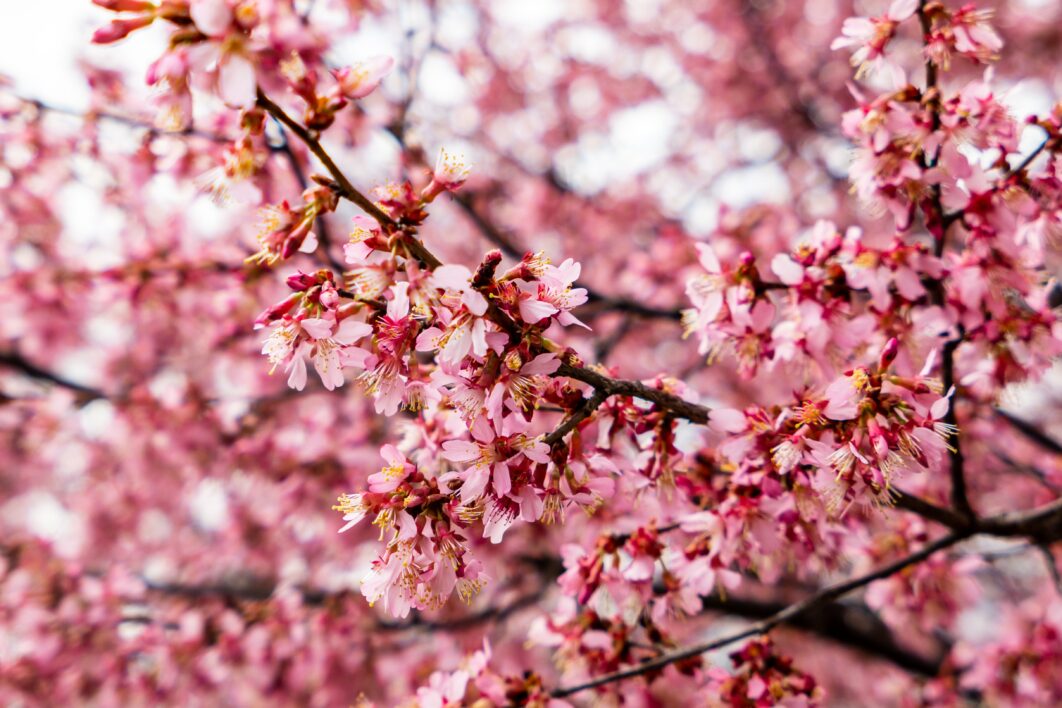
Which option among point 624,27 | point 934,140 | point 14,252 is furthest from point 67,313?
point 624,27

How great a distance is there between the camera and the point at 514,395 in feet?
4.41

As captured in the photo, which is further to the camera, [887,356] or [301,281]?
[887,356]

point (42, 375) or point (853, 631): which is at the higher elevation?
point (853, 631)

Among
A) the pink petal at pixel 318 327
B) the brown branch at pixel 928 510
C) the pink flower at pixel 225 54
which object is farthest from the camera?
the brown branch at pixel 928 510

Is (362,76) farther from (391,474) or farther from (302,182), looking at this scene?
(302,182)

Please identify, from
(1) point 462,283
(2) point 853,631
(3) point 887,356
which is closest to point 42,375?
(1) point 462,283

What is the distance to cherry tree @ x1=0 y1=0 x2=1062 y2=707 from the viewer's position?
137cm

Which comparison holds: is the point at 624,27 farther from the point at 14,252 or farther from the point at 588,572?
the point at 588,572

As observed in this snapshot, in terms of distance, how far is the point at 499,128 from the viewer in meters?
7.89

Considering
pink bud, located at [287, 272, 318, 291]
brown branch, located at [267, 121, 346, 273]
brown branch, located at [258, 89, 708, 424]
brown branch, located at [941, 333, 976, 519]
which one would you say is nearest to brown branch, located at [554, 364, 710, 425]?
brown branch, located at [258, 89, 708, 424]

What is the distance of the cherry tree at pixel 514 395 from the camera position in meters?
1.37

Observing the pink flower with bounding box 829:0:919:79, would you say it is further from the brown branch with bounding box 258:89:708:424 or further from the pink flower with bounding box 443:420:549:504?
the pink flower with bounding box 443:420:549:504

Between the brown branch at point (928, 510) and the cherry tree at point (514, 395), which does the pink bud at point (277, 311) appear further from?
the brown branch at point (928, 510)

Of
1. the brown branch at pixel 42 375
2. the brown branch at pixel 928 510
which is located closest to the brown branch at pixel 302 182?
the brown branch at pixel 928 510
